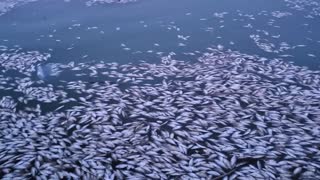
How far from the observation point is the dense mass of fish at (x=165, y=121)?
460 centimetres

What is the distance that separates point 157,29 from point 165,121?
14.3 ft

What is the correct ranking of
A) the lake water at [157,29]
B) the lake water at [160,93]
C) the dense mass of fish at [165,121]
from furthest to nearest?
the lake water at [157,29]
the lake water at [160,93]
the dense mass of fish at [165,121]

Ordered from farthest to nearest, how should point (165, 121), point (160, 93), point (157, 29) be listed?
1. point (157, 29)
2. point (160, 93)
3. point (165, 121)

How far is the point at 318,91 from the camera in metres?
6.43

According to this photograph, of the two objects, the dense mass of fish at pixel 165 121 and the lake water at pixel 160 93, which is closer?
the dense mass of fish at pixel 165 121

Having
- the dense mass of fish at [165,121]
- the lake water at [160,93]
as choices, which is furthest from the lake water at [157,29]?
the dense mass of fish at [165,121]

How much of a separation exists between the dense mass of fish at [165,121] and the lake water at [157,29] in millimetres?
747

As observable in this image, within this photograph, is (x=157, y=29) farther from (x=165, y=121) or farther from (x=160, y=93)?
(x=165, y=121)

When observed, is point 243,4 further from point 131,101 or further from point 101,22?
point 131,101

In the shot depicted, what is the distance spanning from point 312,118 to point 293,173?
5.01 feet

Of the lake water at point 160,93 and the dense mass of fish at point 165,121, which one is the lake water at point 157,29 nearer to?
the lake water at point 160,93

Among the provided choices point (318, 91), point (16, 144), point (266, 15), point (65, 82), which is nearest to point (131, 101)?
point (65, 82)

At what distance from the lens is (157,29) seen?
9383mm

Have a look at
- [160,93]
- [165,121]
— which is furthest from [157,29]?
[165,121]
